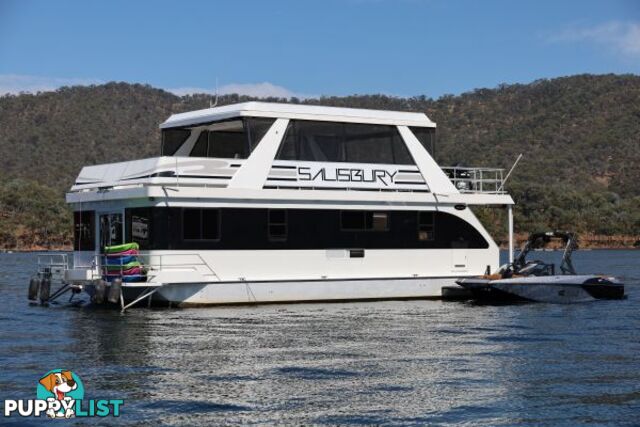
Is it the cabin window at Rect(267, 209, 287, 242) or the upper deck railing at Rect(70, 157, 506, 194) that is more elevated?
the upper deck railing at Rect(70, 157, 506, 194)

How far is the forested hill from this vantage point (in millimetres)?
87375

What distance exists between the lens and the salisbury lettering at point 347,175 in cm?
2366

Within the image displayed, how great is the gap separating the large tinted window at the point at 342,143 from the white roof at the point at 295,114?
0.14 m

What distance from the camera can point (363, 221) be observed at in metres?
24.1

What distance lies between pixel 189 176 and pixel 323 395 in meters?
9.66

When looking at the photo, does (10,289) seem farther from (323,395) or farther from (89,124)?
(89,124)

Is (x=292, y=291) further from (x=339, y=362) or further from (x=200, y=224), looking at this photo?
(x=339, y=362)

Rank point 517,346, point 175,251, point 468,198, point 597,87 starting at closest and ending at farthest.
Result: point 517,346, point 175,251, point 468,198, point 597,87

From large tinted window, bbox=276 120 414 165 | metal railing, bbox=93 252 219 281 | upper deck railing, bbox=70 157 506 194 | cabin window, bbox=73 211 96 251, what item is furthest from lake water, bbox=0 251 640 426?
large tinted window, bbox=276 120 414 165

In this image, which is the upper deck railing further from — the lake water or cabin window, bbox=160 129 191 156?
the lake water

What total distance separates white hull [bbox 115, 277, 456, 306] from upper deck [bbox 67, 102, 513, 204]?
6.53ft

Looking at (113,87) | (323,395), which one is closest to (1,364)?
(323,395)

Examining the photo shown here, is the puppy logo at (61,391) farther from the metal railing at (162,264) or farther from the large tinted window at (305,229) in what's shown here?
the large tinted window at (305,229)

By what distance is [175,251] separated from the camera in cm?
2166
